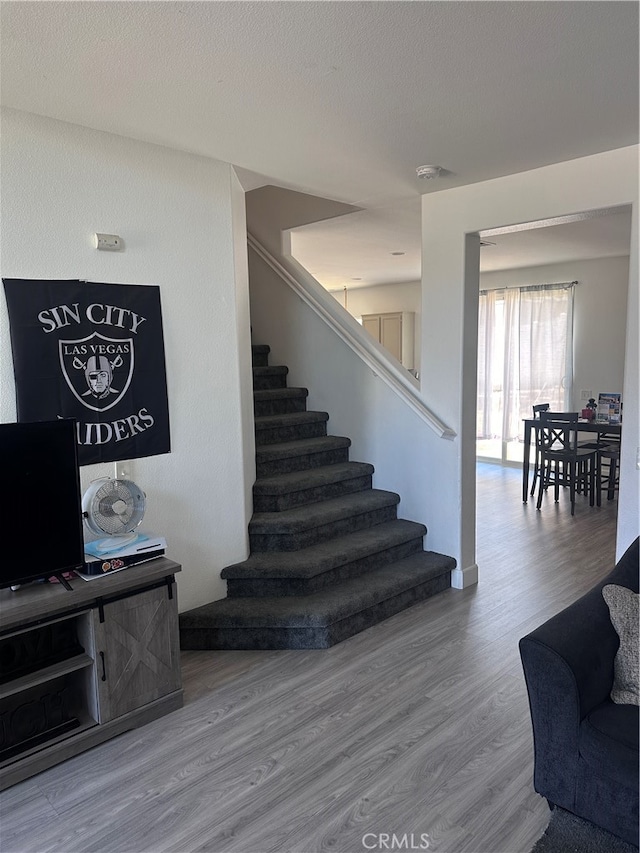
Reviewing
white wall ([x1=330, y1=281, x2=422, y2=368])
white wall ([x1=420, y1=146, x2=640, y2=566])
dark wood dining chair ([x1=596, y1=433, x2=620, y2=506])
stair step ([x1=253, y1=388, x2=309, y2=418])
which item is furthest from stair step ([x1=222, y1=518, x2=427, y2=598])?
white wall ([x1=330, y1=281, x2=422, y2=368])

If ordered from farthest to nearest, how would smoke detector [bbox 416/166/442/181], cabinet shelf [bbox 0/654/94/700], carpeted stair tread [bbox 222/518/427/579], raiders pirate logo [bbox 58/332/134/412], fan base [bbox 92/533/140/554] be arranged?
carpeted stair tread [bbox 222/518/427/579]
smoke detector [bbox 416/166/442/181]
raiders pirate logo [bbox 58/332/134/412]
fan base [bbox 92/533/140/554]
cabinet shelf [bbox 0/654/94/700]

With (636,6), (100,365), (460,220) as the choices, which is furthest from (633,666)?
(460,220)

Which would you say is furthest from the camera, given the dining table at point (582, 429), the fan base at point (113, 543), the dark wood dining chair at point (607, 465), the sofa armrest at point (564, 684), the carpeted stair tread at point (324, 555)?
the dark wood dining chair at point (607, 465)

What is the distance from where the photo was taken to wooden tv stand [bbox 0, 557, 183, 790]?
2.12m

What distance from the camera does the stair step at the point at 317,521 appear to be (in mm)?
3498

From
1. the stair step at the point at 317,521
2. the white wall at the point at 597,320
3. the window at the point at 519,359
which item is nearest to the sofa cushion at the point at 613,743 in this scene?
the stair step at the point at 317,521

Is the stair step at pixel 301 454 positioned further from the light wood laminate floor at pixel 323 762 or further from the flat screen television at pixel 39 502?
the flat screen television at pixel 39 502

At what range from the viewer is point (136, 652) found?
2.39 meters

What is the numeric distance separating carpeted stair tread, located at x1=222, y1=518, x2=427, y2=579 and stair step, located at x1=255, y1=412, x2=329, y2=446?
3.17 ft

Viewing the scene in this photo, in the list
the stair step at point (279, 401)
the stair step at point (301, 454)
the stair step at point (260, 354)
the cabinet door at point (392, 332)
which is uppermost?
the cabinet door at point (392, 332)

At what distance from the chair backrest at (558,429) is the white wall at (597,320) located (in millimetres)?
1176

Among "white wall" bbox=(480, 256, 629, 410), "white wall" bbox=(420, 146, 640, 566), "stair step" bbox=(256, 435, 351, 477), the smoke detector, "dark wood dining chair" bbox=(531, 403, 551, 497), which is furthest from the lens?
"white wall" bbox=(480, 256, 629, 410)

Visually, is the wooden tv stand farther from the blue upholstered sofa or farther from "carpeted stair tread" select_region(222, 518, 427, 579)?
the blue upholstered sofa

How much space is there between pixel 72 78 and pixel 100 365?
115 cm
